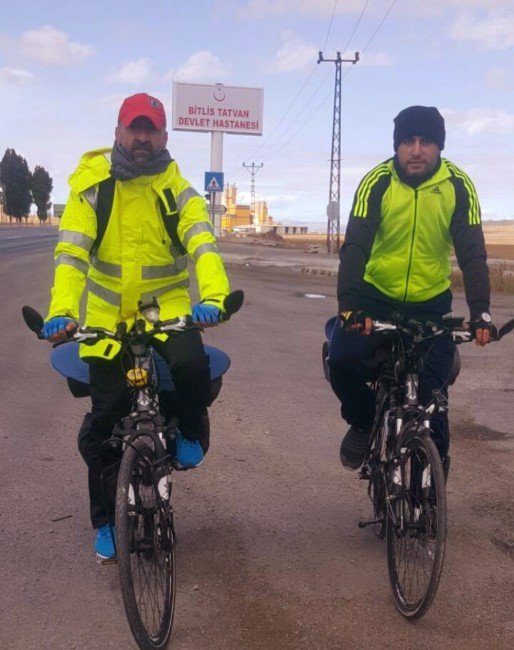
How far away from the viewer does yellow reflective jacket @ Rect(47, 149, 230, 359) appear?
12.7ft

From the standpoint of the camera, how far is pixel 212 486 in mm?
5562

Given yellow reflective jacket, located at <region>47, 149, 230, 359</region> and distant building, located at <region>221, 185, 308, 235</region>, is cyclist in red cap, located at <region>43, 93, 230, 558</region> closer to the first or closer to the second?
yellow reflective jacket, located at <region>47, 149, 230, 359</region>

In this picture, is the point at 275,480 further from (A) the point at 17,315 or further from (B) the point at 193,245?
(A) the point at 17,315

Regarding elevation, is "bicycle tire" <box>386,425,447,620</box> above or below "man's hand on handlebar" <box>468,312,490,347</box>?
below

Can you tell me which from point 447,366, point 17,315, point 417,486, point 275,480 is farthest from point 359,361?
point 17,315

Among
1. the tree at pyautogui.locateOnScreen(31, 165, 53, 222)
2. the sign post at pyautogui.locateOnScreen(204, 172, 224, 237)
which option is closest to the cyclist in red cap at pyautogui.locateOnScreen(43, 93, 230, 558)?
the sign post at pyautogui.locateOnScreen(204, 172, 224, 237)

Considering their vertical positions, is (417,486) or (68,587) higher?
(417,486)

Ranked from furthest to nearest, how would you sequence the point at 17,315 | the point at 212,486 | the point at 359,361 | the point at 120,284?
the point at 17,315
the point at 212,486
the point at 359,361
the point at 120,284

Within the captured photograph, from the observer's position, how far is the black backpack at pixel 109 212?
393cm

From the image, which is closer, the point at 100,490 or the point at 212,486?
the point at 100,490

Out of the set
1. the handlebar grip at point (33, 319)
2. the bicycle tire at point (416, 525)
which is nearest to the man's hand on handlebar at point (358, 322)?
the bicycle tire at point (416, 525)

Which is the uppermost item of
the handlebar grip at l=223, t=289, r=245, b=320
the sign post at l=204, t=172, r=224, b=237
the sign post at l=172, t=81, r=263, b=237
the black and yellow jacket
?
the sign post at l=172, t=81, r=263, b=237

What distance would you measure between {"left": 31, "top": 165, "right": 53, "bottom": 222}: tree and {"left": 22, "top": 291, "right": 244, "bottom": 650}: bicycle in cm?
13187

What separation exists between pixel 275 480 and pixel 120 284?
2.16 metres
